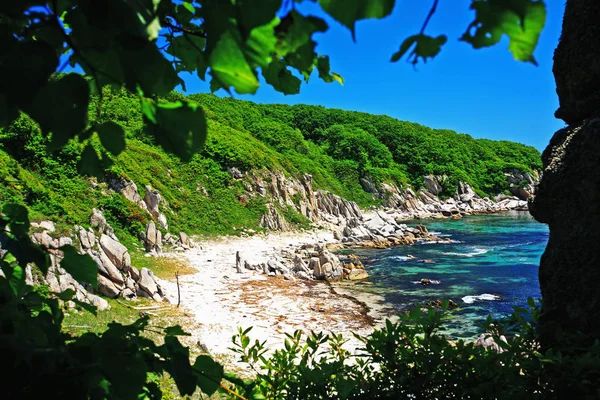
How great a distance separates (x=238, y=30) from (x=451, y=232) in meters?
46.4

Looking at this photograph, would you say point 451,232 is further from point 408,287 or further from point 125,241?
point 125,241

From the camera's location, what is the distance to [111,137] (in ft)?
3.77

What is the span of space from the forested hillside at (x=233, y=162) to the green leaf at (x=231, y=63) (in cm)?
23

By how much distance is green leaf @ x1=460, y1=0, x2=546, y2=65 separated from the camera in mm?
774

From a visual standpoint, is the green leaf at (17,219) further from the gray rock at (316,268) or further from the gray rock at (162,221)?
the gray rock at (162,221)

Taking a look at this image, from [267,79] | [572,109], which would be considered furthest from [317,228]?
[267,79]

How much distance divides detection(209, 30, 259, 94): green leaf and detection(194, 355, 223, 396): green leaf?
1.00m

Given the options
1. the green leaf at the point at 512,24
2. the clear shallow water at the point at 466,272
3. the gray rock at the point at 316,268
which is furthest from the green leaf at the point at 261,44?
the gray rock at the point at 316,268

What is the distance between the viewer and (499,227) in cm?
4847

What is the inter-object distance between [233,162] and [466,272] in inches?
887

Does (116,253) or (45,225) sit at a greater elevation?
(45,225)

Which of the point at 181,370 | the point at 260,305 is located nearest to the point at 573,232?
the point at 181,370

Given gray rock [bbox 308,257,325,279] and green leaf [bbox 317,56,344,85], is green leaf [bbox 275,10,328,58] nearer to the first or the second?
green leaf [bbox 317,56,344,85]

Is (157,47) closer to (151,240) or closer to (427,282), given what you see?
(151,240)
